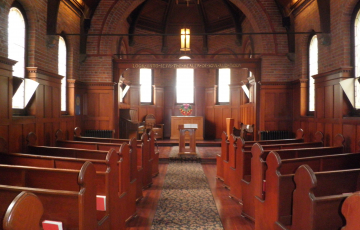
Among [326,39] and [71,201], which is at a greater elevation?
[326,39]

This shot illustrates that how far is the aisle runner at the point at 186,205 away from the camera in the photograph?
405cm

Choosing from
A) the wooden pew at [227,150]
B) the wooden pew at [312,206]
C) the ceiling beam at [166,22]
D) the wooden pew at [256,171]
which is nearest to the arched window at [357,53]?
the wooden pew at [256,171]

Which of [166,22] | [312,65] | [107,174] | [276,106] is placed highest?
[166,22]

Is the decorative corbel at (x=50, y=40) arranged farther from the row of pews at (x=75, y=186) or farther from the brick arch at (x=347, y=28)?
the brick arch at (x=347, y=28)

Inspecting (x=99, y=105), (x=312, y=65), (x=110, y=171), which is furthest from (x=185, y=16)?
(x=110, y=171)

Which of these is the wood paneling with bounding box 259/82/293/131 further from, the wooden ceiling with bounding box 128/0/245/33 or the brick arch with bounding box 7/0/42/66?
the brick arch with bounding box 7/0/42/66

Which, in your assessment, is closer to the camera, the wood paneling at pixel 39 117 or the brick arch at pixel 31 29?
the wood paneling at pixel 39 117

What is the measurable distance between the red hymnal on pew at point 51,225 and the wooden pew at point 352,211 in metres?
2.37

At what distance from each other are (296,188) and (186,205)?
2.71 m

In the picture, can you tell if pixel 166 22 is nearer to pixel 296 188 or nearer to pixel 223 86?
pixel 223 86

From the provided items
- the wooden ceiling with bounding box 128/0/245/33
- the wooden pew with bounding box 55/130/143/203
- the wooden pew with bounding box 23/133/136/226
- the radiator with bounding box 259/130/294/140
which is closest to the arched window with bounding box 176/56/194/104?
the wooden ceiling with bounding box 128/0/245/33

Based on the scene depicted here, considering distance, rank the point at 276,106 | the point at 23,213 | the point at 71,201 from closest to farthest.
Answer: the point at 23,213
the point at 71,201
the point at 276,106

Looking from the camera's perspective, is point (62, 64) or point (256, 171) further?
point (62, 64)

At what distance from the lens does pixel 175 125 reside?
520 inches
